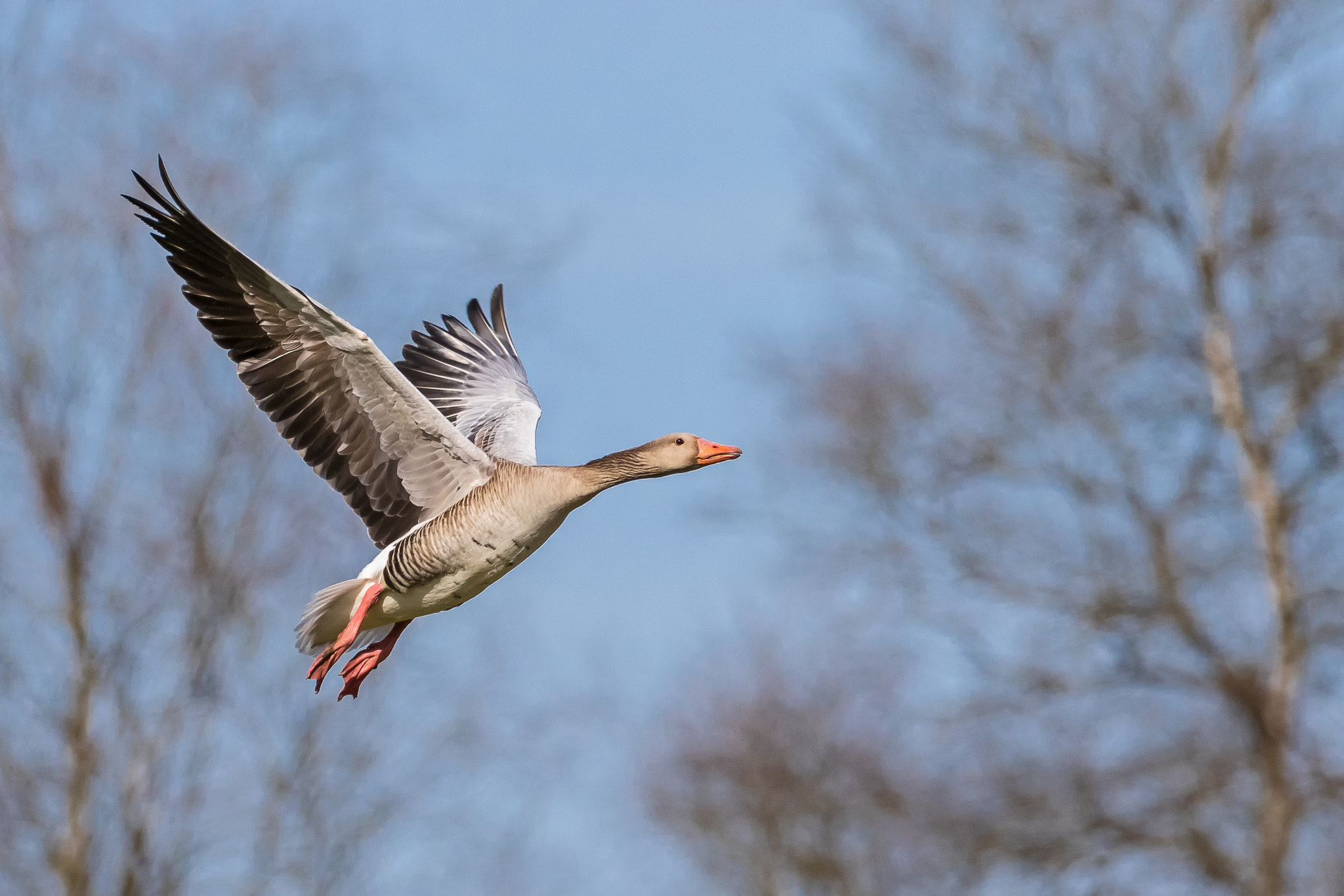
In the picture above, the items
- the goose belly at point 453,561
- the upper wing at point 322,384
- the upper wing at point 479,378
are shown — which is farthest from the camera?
the upper wing at point 479,378

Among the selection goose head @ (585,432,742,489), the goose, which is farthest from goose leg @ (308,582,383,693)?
goose head @ (585,432,742,489)

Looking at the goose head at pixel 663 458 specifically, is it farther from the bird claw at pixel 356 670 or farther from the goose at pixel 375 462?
the bird claw at pixel 356 670

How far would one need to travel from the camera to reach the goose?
860 centimetres

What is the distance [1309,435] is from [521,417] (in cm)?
740

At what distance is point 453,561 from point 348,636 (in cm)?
64

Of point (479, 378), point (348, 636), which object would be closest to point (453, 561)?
point (348, 636)

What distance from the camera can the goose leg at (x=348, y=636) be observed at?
Result: 28.9ft

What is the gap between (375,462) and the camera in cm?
928

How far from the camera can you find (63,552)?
14.2 m

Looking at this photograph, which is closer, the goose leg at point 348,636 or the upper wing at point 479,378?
the goose leg at point 348,636

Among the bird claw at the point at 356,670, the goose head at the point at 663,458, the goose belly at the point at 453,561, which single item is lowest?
the bird claw at the point at 356,670

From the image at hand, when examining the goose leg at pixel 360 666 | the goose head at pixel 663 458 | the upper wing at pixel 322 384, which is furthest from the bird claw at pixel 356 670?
the goose head at pixel 663 458

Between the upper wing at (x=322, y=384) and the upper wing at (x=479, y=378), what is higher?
the upper wing at (x=479, y=378)

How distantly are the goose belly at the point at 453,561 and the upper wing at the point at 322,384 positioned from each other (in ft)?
1.61
